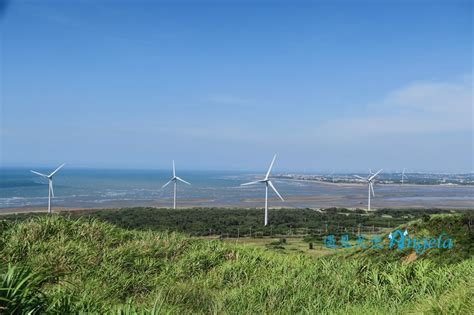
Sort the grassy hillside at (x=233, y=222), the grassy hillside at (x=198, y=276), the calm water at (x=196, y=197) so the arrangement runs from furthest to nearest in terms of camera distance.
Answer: the calm water at (x=196, y=197) → the grassy hillside at (x=233, y=222) → the grassy hillside at (x=198, y=276)

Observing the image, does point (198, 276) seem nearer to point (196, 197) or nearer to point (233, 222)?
point (233, 222)

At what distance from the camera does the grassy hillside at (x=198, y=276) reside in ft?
26.1

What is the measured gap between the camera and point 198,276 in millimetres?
11352

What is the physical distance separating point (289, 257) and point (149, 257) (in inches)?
163

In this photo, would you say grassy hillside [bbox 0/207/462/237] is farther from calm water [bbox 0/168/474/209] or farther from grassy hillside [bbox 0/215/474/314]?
calm water [bbox 0/168/474/209]

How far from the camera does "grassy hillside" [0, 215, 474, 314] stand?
795 cm

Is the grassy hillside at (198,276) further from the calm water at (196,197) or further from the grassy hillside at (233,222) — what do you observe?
the calm water at (196,197)
